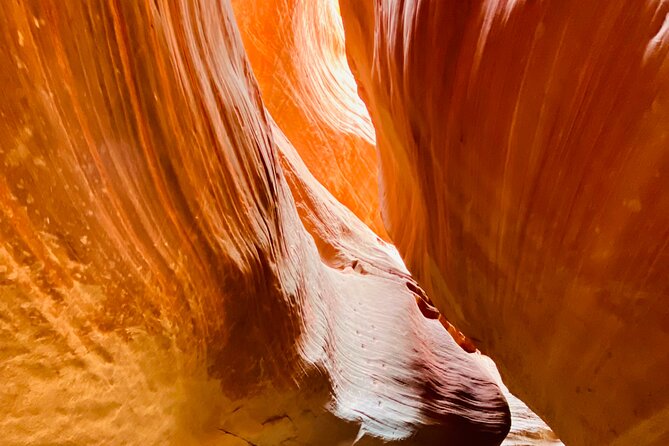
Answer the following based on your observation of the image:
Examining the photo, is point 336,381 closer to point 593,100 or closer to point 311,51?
point 593,100

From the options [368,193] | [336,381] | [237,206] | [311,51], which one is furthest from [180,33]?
[311,51]

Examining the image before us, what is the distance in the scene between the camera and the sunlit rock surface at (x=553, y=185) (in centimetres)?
109

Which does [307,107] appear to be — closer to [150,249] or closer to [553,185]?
[553,185]

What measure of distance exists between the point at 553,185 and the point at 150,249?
2.97ft

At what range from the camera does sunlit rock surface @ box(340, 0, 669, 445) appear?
43.0 inches

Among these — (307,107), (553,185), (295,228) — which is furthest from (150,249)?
(307,107)

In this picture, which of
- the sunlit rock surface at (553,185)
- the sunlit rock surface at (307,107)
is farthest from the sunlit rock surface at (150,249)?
the sunlit rock surface at (307,107)

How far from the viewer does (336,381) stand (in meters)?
1.79

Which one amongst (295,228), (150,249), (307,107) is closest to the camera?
(150,249)

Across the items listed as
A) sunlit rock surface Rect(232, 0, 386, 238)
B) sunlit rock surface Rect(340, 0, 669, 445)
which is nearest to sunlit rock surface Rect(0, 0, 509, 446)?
sunlit rock surface Rect(340, 0, 669, 445)

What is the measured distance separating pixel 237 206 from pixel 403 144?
0.90 metres

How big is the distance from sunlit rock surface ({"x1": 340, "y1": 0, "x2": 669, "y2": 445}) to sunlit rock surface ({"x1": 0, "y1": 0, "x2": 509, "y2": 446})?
19.8 inches

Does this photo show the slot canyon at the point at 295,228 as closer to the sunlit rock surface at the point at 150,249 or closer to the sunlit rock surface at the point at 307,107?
the sunlit rock surface at the point at 150,249

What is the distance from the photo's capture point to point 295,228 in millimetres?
1783
